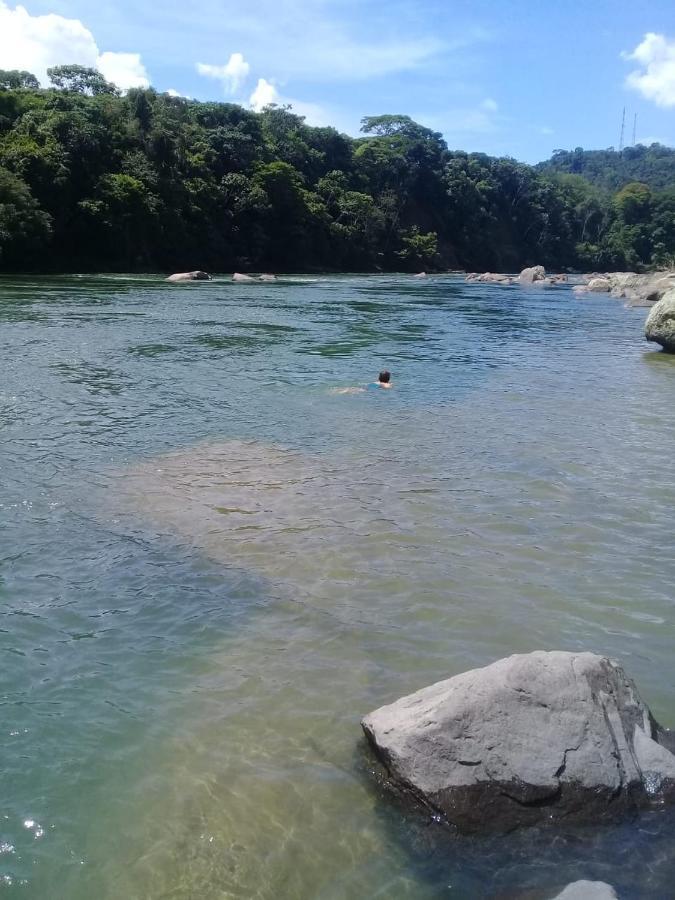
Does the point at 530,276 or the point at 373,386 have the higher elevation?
the point at 530,276

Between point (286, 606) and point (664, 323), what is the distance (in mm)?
19380

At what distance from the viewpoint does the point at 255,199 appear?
227ft

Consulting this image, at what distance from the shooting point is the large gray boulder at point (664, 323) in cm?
2189

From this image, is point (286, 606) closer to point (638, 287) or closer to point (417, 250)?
point (638, 287)

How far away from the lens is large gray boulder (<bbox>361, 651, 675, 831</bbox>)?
387 cm

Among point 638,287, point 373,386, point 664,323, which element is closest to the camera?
point 373,386

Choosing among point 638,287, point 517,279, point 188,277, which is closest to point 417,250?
point 517,279

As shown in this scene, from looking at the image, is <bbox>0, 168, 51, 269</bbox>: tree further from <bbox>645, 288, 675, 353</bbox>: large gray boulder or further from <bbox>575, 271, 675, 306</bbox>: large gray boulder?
<bbox>645, 288, 675, 353</bbox>: large gray boulder

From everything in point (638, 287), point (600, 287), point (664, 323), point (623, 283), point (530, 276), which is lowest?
point (664, 323)

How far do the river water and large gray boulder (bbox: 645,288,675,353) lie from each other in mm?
7906

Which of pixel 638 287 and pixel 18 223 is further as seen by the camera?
pixel 638 287

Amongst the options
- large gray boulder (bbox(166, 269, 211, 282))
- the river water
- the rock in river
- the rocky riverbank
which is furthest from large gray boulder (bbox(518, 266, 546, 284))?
the rock in river

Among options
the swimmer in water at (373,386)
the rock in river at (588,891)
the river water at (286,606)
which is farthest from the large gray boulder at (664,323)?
the rock in river at (588,891)

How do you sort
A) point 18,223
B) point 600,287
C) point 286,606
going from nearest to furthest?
point 286,606 → point 18,223 → point 600,287
